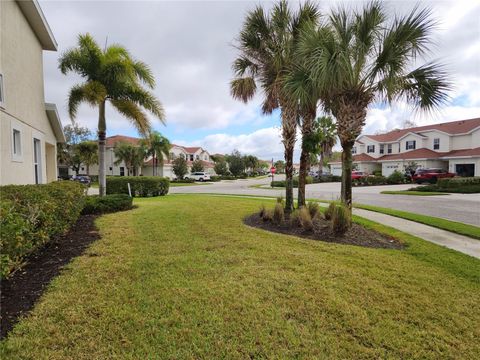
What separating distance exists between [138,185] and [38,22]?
39.3 feet

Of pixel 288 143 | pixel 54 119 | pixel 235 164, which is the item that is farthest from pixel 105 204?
pixel 235 164

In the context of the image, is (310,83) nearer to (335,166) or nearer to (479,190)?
(479,190)

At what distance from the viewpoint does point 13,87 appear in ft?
22.9

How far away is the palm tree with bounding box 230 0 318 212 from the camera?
333 inches

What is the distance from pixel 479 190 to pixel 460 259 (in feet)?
65.7

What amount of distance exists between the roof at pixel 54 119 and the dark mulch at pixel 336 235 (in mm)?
8406

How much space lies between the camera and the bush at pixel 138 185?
18.6 meters

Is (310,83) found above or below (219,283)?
above

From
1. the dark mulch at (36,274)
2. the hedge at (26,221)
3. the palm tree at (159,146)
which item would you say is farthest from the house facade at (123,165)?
the hedge at (26,221)

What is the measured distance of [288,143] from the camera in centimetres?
929

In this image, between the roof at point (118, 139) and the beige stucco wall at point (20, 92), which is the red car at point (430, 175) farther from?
the roof at point (118, 139)

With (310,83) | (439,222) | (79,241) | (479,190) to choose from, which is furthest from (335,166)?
(79,241)

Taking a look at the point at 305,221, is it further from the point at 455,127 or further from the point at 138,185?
the point at 455,127

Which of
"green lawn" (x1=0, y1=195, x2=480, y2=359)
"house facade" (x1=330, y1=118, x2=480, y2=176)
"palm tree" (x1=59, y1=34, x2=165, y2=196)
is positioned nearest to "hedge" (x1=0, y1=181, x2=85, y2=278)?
"green lawn" (x1=0, y1=195, x2=480, y2=359)
